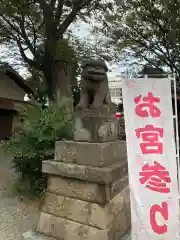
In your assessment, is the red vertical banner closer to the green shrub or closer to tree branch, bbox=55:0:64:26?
the green shrub

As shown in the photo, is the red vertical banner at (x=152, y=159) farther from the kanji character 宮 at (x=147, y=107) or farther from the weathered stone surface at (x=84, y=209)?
the weathered stone surface at (x=84, y=209)

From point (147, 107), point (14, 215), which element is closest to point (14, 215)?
point (14, 215)

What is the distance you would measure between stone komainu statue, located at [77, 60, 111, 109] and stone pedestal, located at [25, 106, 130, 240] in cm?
47

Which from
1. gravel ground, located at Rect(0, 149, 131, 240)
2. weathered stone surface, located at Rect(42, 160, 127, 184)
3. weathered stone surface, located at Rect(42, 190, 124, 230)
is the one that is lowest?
gravel ground, located at Rect(0, 149, 131, 240)

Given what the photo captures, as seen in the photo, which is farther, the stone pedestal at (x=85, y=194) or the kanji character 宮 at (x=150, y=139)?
the stone pedestal at (x=85, y=194)

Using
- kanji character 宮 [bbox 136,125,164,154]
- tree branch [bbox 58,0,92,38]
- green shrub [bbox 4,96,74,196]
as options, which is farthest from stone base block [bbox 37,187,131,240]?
tree branch [bbox 58,0,92,38]

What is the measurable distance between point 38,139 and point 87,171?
234cm

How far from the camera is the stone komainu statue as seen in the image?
371cm

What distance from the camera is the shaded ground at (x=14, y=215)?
13.5 feet

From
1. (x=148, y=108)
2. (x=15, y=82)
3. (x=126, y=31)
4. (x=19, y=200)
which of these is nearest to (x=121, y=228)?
(x=148, y=108)

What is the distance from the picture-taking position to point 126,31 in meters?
13.9

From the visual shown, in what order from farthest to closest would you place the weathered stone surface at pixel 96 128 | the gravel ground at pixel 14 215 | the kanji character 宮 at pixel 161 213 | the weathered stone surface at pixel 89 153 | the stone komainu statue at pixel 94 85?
1. the gravel ground at pixel 14 215
2. the stone komainu statue at pixel 94 85
3. the weathered stone surface at pixel 96 128
4. the weathered stone surface at pixel 89 153
5. the kanji character 宮 at pixel 161 213

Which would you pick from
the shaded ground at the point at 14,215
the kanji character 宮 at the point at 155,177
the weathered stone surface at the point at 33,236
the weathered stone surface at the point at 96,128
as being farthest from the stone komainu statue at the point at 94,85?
the shaded ground at the point at 14,215

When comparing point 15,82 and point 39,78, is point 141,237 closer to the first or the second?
point 15,82
